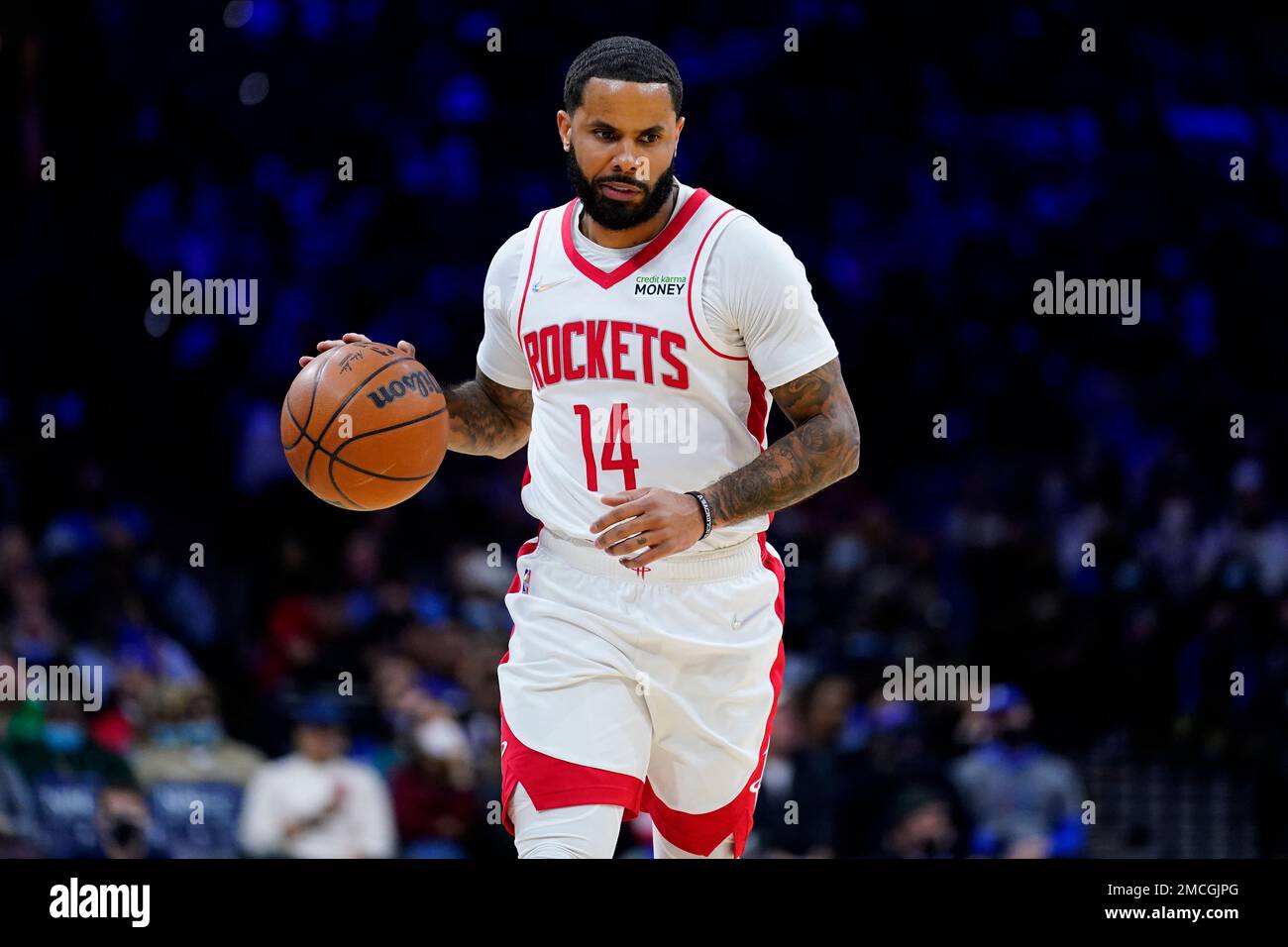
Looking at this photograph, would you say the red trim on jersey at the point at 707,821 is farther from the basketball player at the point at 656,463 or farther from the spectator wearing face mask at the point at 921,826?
the spectator wearing face mask at the point at 921,826

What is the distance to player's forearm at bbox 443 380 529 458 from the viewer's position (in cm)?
425

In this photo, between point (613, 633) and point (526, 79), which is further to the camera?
point (526, 79)

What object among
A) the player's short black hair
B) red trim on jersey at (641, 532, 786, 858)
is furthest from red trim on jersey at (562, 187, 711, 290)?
red trim on jersey at (641, 532, 786, 858)

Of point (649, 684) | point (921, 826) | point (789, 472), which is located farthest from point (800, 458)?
point (921, 826)

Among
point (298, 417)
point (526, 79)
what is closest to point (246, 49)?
point (526, 79)

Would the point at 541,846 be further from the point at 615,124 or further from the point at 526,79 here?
the point at 526,79

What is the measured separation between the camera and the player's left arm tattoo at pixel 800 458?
367cm

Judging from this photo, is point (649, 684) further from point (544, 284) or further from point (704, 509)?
point (544, 284)

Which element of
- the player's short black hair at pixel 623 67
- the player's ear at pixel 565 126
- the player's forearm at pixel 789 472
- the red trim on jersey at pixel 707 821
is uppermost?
the player's short black hair at pixel 623 67

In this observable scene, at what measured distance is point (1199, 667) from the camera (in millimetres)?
7727

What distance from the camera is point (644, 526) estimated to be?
347 centimetres

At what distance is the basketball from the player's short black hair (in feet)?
2.45

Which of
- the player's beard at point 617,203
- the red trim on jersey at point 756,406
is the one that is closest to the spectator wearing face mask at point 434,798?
the red trim on jersey at point 756,406
